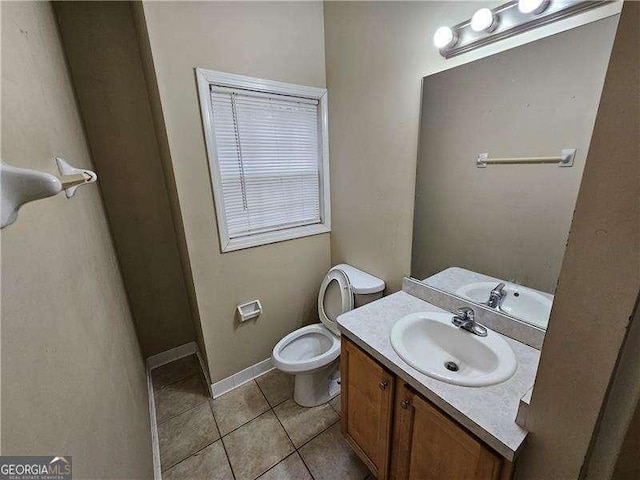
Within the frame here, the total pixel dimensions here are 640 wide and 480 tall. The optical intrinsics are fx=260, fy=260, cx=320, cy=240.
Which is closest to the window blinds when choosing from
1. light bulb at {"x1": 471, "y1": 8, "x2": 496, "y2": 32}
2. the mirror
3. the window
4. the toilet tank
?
the window

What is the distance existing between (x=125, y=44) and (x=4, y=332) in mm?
1916

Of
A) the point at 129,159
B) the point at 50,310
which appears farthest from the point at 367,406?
the point at 129,159

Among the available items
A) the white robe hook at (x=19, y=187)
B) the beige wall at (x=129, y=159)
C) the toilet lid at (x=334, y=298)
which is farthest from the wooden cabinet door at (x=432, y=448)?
the beige wall at (x=129, y=159)

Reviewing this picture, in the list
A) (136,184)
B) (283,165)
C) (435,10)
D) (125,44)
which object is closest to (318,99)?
(283,165)

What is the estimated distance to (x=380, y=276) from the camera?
1.70 m

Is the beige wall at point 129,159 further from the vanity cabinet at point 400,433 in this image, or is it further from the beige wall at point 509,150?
the beige wall at point 509,150

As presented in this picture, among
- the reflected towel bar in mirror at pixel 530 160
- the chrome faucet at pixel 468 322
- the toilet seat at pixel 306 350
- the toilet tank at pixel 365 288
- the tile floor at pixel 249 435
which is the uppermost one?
the reflected towel bar in mirror at pixel 530 160

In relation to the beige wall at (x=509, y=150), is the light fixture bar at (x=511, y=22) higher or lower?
higher

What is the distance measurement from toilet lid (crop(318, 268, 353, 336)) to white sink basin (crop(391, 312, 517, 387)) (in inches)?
21.2

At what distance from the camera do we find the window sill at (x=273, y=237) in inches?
66.9

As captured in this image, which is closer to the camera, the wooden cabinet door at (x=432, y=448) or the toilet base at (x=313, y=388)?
the wooden cabinet door at (x=432, y=448)

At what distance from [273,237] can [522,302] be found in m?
1.42

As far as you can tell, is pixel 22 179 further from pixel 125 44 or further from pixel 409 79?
pixel 125 44

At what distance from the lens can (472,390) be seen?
32.5 inches
